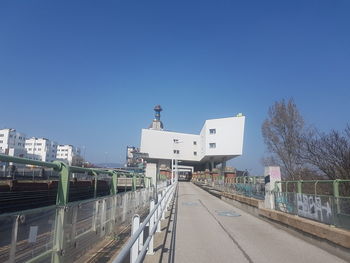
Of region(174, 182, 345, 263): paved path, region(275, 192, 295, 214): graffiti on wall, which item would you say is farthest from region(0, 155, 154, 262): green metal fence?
region(275, 192, 295, 214): graffiti on wall

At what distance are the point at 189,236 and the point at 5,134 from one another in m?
130

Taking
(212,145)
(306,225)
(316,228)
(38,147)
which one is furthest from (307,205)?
(38,147)

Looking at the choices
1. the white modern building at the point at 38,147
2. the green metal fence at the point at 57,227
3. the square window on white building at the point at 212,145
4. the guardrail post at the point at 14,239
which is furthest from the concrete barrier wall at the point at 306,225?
the white modern building at the point at 38,147

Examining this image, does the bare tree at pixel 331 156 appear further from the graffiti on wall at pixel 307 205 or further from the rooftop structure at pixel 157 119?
the rooftop structure at pixel 157 119

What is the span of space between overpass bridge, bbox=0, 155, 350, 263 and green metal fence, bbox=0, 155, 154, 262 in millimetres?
12

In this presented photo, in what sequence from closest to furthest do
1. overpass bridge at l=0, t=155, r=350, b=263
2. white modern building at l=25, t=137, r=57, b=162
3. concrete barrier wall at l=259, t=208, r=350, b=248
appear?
overpass bridge at l=0, t=155, r=350, b=263, concrete barrier wall at l=259, t=208, r=350, b=248, white modern building at l=25, t=137, r=57, b=162

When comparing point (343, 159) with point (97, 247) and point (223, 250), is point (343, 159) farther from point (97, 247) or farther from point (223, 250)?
point (97, 247)

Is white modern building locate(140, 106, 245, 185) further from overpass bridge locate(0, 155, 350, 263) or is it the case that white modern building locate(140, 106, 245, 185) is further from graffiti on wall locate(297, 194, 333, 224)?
graffiti on wall locate(297, 194, 333, 224)

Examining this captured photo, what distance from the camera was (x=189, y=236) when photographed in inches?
408

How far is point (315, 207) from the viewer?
984 centimetres

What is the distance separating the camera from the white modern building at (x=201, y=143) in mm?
81375

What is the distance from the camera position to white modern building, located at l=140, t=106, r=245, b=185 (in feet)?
267

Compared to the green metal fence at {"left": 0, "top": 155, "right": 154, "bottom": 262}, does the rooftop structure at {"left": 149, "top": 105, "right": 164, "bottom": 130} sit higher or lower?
higher

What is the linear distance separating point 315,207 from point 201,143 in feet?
290
